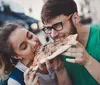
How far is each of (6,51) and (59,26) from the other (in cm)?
27

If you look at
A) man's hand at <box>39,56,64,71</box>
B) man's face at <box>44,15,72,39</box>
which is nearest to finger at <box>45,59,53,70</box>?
man's hand at <box>39,56,64,71</box>

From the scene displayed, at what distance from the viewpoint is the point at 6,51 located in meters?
1.13

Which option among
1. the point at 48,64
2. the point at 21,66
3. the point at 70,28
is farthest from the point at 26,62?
the point at 70,28

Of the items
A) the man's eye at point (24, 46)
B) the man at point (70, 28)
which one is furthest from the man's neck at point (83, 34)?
the man's eye at point (24, 46)

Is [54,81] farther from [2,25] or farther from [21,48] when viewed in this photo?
[2,25]

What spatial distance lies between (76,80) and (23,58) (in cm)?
26

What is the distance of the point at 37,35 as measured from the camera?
115cm

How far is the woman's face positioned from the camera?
111 centimetres

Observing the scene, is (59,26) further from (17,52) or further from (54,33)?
(17,52)

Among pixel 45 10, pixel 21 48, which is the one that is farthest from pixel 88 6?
pixel 21 48

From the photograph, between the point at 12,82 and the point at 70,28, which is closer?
the point at 70,28

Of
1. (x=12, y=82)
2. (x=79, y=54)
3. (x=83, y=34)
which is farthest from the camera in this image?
(x=12, y=82)

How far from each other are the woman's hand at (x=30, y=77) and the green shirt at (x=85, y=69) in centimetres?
14

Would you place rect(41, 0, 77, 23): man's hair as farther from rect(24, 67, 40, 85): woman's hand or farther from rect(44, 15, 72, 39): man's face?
rect(24, 67, 40, 85): woman's hand
